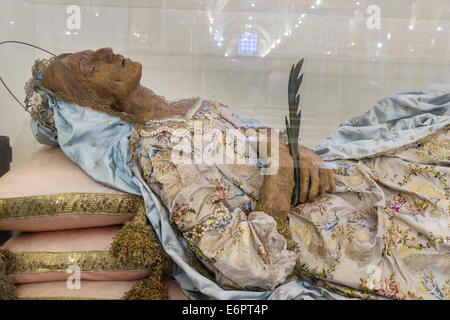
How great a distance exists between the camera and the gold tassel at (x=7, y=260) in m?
1.02

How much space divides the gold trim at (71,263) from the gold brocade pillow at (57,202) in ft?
0.35

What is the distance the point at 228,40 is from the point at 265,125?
345 millimetres

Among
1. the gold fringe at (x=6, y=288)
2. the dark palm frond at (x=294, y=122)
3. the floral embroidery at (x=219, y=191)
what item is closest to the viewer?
the gold fringe at (x=6, y=288)

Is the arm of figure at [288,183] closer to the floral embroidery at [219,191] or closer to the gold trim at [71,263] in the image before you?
the floral embroidery at [219,191]

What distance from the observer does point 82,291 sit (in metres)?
1.02

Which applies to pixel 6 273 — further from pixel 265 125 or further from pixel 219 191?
pixel 265 125

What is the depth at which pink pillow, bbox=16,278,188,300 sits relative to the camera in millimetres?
1006

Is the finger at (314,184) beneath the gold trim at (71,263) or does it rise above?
above

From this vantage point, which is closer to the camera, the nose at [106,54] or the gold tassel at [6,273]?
the gold tassel at [6,273]

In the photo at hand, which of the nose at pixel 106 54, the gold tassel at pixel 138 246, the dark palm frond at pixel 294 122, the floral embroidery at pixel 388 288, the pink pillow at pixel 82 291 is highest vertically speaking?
the nose at pixel 106 54

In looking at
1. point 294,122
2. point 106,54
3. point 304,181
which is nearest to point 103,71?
point 106,54

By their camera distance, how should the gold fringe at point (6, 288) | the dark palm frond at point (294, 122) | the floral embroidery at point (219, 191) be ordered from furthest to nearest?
the dark palm frond at point (294, 122) < the floral embroidery at point (219, 191) < the gold fringe at point (6, 288)

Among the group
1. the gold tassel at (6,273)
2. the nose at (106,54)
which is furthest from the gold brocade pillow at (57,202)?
the nose at (106,54)

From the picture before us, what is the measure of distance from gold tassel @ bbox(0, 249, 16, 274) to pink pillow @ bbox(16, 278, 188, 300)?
63 mm
